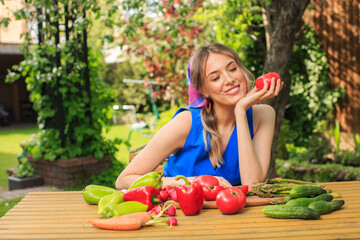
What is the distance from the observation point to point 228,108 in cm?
255

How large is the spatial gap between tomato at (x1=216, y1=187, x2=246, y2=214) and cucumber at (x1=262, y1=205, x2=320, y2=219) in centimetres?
11

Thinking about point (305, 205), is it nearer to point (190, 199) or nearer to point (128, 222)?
point (190, 199)

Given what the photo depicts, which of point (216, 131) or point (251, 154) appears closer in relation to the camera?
→ point (251, 154)

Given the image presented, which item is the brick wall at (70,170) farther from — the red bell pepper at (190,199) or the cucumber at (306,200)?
the cucumber at (306,200)

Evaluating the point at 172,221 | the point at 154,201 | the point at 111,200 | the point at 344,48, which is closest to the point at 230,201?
the point at 172,221

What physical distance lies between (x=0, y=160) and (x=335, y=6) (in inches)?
294

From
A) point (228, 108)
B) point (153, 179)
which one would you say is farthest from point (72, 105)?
point (153, 179)

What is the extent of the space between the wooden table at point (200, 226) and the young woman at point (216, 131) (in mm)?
481

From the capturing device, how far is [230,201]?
1.75 m

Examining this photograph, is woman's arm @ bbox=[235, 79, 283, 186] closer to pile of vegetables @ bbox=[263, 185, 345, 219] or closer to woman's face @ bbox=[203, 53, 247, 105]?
woman's face @ bbox=[203, 53, 247, 105]

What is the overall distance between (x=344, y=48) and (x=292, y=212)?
673 centimetres

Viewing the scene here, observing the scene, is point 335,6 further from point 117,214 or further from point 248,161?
point 117,214

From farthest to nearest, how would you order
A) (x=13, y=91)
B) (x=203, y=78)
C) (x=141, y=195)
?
(x=13, y=91) → (x=203, y=78) → (x=141, y=195)

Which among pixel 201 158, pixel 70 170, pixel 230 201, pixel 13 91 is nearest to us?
pixel 230 201
